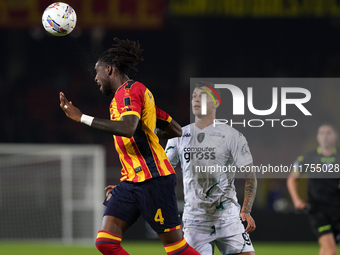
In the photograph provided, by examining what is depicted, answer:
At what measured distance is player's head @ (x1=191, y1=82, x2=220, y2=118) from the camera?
17.3 ft

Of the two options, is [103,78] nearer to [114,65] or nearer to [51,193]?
[114,65]

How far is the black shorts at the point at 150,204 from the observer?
173 inches

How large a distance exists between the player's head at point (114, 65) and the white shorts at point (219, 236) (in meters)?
1.44

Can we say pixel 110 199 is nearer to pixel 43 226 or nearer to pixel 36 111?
pixel 43 226

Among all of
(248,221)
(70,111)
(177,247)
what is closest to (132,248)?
(248,221)

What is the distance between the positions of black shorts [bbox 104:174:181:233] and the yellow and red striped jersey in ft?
0.24

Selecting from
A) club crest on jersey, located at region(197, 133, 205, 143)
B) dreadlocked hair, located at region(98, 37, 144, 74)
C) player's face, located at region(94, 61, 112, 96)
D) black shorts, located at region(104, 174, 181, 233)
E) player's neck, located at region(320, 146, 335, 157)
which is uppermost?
dreadlocked hair, located at region(98, 37, 144, 74)

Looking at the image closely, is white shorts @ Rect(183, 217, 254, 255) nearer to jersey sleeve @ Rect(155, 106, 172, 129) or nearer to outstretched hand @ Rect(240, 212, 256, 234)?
outstretched hand @ Rect(240, 212, 256, 234)

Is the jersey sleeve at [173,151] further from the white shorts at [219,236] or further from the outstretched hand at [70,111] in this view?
the outstretched hand at [70,111]

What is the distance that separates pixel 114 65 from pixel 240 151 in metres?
1.41

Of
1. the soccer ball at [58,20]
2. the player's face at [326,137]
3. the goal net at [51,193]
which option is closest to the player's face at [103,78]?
the soccer ball at [58,20]

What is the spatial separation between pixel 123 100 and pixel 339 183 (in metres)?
3.69

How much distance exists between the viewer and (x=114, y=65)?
15.1 ft

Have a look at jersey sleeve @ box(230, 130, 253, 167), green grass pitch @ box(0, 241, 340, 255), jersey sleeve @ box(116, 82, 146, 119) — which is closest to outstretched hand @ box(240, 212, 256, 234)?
jersey sleeve @ box(230, 130, 253, 167)
